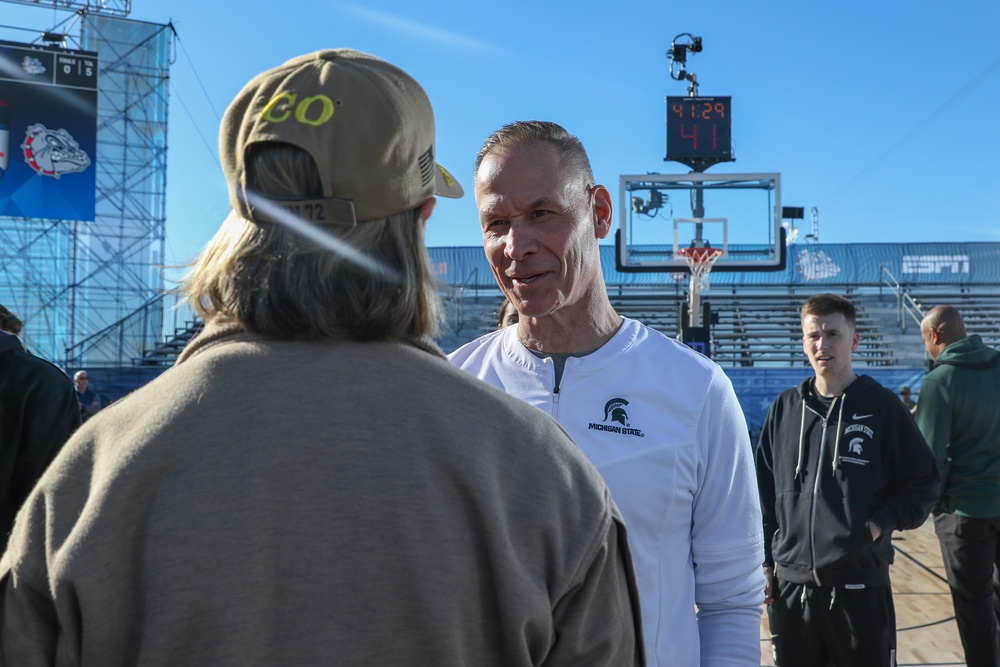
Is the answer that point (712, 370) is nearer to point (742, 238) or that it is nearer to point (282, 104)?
point (282, 104)

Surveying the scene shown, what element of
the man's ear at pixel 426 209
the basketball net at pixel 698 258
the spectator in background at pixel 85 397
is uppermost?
the basketball net at pixel 698 258

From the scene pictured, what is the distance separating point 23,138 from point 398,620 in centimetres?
1762

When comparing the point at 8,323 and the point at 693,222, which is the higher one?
the point at 693,222

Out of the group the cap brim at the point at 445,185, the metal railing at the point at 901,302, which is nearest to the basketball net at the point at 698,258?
the metal railing at the point at 901,302

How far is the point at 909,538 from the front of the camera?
9383mm

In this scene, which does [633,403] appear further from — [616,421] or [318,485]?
[318,485]

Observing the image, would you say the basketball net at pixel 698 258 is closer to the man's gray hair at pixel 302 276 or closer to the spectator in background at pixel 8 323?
the spectator in background at pixel 8 323

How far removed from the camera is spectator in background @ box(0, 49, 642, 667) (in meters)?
0.84

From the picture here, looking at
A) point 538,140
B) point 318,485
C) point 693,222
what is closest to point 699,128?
point 693,222

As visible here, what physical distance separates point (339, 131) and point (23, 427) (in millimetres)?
2663

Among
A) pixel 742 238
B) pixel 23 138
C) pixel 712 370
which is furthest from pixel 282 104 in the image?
pixel 23 138

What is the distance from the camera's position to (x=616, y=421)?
1.65 metres

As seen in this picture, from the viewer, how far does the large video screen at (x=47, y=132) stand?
51.5ft

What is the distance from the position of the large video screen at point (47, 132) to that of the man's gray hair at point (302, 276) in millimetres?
16577
